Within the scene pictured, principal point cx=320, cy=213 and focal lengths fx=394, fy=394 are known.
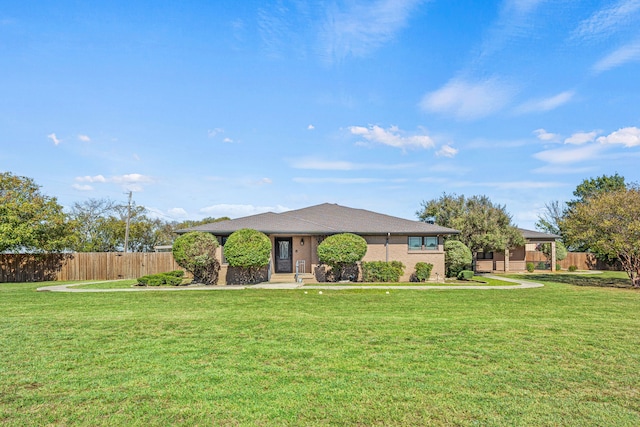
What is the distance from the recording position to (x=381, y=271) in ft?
68.1

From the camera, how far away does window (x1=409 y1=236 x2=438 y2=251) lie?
21750 mm

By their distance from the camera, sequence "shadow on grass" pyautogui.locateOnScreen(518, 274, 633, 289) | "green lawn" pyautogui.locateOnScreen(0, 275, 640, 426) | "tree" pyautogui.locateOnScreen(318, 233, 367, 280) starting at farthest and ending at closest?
"shadow on grass" pyautogui.locateOnScreen(518, 274, 633, 289) → "tree" pyautogui.locateOnScreen(318, 233, 367, 280) → "green lawn" pyautogui.locateOnScreen(0, 275, 640, 426)

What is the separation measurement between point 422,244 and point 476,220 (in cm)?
544

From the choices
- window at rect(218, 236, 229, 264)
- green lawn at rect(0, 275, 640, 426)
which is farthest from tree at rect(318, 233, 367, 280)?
green lawn at rect(0, 275, 640, 426)

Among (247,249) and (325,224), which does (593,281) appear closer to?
(325,224)

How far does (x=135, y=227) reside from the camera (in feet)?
117

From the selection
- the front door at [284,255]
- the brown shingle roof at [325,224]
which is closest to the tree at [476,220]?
the brown shingle roof at [325,224]

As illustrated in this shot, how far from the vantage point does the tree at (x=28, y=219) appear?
2255 centimetres

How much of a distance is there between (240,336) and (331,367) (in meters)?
2.69

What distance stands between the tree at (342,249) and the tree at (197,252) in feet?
18.0

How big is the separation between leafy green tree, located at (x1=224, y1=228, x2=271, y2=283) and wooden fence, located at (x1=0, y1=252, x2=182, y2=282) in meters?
8.65

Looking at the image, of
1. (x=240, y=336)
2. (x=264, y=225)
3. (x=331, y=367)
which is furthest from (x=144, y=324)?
(x=264, y=225)

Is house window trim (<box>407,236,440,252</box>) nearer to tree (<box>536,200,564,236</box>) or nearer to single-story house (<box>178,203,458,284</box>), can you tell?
single-story house (<box>178,203,458,284</box>)

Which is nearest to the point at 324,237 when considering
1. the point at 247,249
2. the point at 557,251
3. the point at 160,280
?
the point at 247,249
